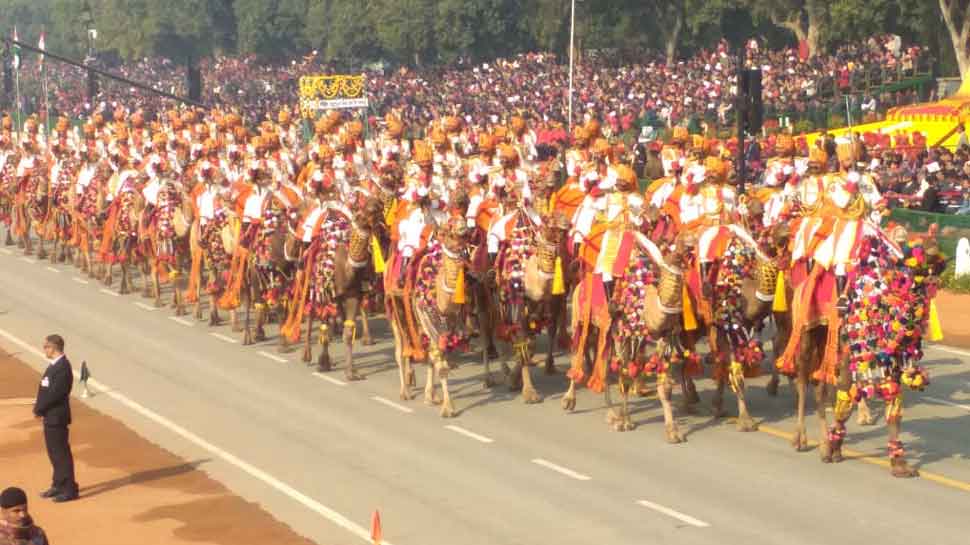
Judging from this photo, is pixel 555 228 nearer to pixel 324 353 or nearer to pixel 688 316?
pixel 688 316

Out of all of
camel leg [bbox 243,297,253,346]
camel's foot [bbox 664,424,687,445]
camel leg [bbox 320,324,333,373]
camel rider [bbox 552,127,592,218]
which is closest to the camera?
camel's foot [bbox 664,424,687,445]

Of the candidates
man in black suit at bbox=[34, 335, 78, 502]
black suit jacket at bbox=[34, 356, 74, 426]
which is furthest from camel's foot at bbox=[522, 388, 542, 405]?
black suit jacket at bbox=[34, 356, 74, 426]

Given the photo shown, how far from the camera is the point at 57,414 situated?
21.1 meters

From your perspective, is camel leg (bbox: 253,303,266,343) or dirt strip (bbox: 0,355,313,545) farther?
camel leg (bbox: 253,303,266,343)

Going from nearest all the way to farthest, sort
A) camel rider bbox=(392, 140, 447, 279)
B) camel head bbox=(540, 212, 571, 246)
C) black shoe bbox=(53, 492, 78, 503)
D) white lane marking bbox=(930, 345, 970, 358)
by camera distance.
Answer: black shoe bbox=(53, 492, 78, 503), camel head bbox=(540, 212, 571, 246), camel rider bbox=(392, 140, 447, 279), white lane marking bbox=(930, 345, 970, 358)

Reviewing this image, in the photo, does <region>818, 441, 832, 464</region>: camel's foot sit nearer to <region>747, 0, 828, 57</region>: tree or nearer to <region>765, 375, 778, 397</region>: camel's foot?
<region>765, 375, 778, 397</region>: camel's foot

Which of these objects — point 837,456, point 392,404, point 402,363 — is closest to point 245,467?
point 392,404

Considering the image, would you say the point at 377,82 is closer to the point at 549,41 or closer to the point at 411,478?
the point at 549,41

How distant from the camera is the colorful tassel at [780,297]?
77.2 feet

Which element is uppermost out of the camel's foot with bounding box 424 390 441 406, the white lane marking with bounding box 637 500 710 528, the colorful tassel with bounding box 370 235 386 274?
the colorful tassel with bounding box 370 235 386 274

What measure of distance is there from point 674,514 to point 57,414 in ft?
21.4

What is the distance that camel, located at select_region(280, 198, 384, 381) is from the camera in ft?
89.3

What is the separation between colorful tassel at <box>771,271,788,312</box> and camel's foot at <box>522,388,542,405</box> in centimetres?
376

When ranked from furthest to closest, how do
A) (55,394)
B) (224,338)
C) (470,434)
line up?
1. (224,338)
2. (470,434)
3. (55,394)
